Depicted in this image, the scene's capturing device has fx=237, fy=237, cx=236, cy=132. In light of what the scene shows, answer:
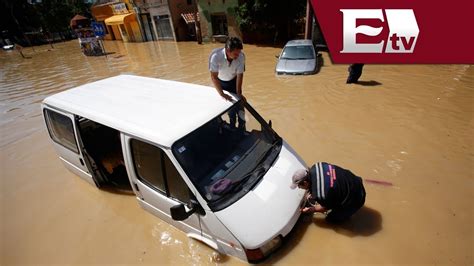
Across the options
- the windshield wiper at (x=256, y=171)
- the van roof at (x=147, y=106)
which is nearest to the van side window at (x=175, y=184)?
the van roof at (x=147, y=106)

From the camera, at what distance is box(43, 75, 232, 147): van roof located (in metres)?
2.83

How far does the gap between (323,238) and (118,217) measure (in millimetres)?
3237

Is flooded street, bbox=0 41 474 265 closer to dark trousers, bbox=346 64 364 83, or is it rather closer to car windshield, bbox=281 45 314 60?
dark trousers, bbox=346 64 364 83

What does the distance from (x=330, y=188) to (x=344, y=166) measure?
210 centimetres

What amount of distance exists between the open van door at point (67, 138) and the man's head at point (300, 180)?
331 centimetres

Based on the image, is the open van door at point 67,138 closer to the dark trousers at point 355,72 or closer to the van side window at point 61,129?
the van side window at point 61,129

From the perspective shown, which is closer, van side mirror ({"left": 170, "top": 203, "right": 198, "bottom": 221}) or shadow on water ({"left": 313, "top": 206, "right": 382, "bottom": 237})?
van side mirror ({"left": 170, "top": 203, "right": 198, "bottom": 221})

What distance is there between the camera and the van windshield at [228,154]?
268 centimetres

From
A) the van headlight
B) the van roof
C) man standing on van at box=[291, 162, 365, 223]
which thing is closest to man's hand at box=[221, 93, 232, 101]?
the van roof

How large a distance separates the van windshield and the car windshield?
7554 millimetres

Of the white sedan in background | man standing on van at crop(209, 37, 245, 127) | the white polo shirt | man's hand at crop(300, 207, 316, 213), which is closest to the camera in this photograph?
man's hand at crop(300, 207, 316, 213)

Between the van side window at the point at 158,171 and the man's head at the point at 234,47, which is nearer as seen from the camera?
the van side window at the point at 158,171

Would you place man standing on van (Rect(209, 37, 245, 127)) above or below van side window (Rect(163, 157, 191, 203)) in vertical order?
above

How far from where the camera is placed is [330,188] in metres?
2.82
